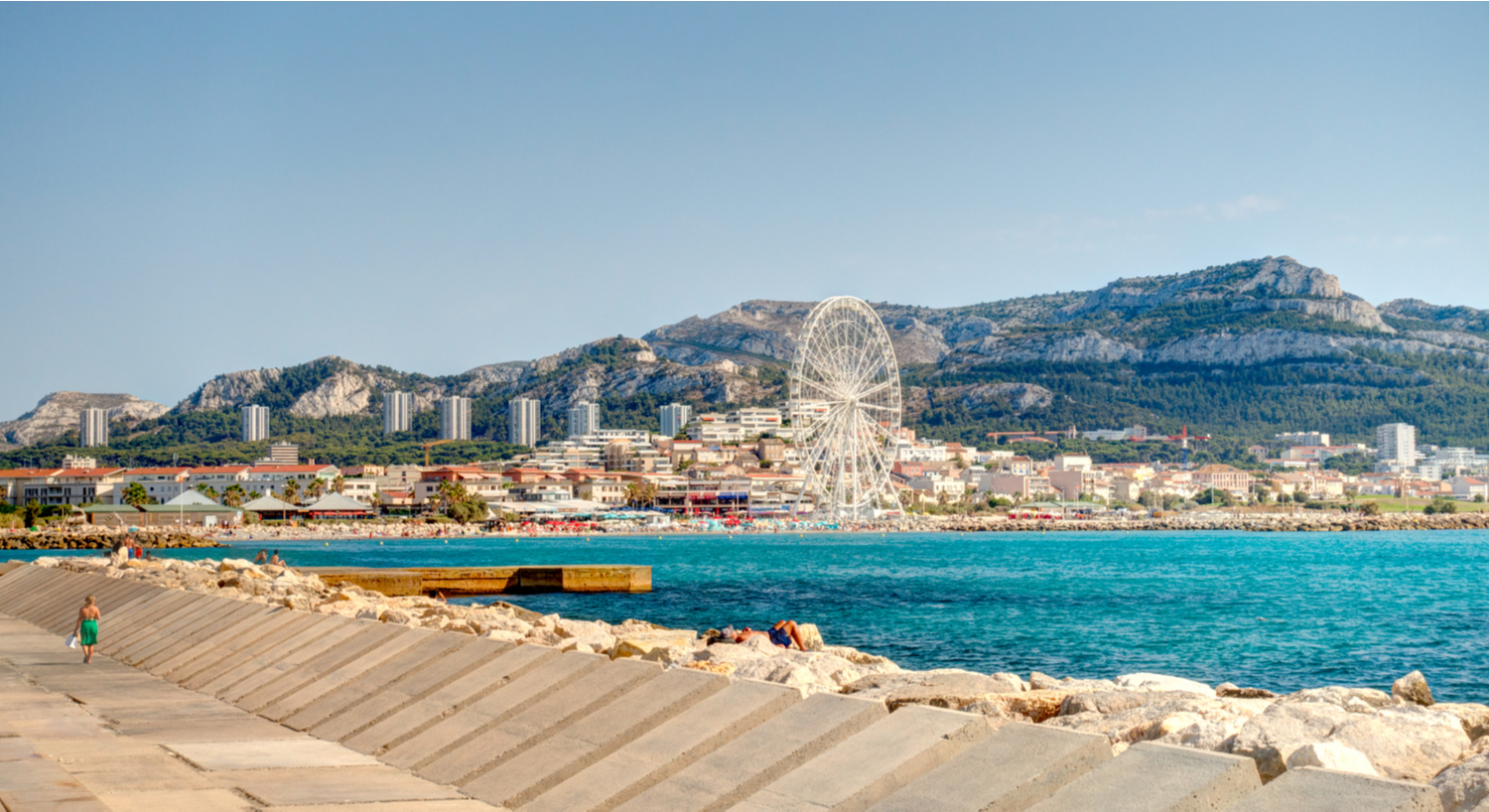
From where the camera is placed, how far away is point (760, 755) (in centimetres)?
607

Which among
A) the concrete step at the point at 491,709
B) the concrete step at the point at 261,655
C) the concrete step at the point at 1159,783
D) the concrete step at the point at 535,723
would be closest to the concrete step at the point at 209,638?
the concrete step at the point at 261,655

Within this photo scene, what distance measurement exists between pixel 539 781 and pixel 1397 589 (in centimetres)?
4991

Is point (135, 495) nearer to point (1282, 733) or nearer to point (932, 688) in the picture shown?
point (932, 688)

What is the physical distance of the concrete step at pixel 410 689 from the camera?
28.9 ft

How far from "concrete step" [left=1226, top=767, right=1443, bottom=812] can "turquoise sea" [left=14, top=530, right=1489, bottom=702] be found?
61.0 ft

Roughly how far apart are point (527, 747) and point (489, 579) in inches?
1375

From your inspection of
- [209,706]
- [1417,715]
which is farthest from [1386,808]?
[209,706]

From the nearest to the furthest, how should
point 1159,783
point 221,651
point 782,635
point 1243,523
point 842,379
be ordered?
point 1159,783, point 221,651, point 782,635, point 842,379, point 1243,523

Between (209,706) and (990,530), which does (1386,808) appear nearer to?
(209,706)

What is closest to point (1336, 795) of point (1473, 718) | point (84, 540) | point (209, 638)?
point (1473, 718)

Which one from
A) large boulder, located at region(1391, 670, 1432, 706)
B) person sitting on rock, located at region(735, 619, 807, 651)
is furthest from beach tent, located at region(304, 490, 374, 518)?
large boulder, located at region(1391, 670, 1432, 706)

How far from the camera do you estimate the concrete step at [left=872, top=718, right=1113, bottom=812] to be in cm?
496

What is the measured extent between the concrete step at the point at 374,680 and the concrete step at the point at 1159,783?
6.02 meters

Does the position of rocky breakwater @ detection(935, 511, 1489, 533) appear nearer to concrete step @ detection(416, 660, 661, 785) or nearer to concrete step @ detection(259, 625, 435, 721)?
concrete step @ detection(259, 625, 435, 721)
